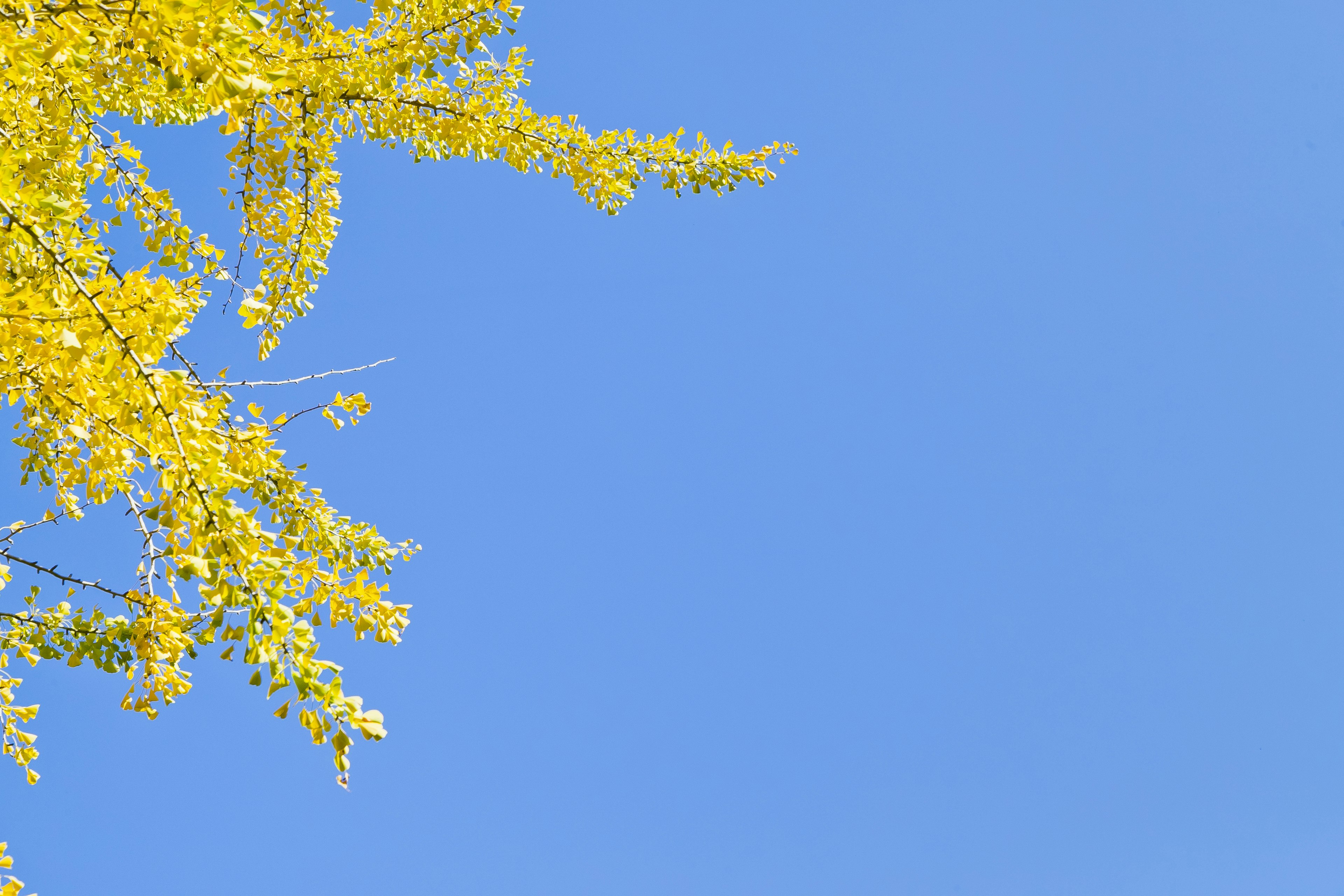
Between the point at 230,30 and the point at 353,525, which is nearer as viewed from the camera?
the point at 230,30

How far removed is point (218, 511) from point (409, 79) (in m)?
3.43

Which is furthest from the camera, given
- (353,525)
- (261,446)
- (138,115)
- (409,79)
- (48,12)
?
(409,79)

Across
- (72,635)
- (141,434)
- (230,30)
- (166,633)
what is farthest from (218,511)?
(72,635)

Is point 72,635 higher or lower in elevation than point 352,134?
lower

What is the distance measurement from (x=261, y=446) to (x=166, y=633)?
0.81 meters

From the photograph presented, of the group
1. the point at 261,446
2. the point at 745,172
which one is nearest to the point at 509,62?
the point at 745,172

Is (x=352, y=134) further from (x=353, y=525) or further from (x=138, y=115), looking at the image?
(x=353, y=525)

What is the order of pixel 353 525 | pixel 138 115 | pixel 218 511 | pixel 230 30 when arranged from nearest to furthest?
pixel 230 30, pixel 218 511, pixel 138 115, pixel 353 525

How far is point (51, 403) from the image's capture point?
3.04 meters

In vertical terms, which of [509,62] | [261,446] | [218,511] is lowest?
[218,511]

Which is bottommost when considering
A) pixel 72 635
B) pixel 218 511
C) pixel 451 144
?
pixel 218 511

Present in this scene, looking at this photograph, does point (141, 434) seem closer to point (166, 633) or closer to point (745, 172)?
point (166, 633)

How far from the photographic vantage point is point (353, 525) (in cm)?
434

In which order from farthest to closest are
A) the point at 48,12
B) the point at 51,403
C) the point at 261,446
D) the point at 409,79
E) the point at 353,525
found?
the point at 409,79 < the point at 353,525 < the point at 261,446 < the point at 51,403 < the point at 48,12
